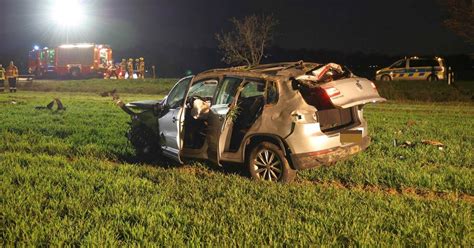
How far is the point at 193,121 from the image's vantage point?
7.12 m

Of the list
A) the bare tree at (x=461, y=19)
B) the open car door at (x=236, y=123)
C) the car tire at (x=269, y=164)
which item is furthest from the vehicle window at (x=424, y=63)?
the car tire at (x=269, y=164)

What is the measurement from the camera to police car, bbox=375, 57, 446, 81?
30.0 m

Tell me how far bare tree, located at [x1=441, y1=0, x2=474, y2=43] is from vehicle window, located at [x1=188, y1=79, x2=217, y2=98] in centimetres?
2714

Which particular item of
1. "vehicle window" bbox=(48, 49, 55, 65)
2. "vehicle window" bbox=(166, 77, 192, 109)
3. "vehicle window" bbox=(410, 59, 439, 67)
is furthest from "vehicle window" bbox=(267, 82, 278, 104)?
"vehicle window" bbox=(48, 49, 55, 65)

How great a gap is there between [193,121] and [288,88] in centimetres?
170

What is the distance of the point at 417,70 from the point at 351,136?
85.6 feet

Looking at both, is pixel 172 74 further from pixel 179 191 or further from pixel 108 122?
pixel 179 191

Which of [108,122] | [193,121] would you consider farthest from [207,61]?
[193,121]

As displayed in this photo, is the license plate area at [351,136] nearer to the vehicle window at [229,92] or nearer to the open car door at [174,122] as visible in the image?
the vehicle window at [229,92]

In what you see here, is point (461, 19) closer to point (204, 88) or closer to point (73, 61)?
point (204, 88)

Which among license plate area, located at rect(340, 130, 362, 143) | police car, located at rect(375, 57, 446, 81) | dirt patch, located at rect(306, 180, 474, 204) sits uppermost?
police car, located at rect(375, 57, 446, 81)

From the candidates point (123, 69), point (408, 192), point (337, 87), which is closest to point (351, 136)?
point (337, 87)

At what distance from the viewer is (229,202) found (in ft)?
17.0

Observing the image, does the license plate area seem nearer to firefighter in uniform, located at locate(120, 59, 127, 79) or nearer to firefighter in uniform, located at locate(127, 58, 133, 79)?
firefighter in uniform, located at locate(120, 59, 127, 79)
